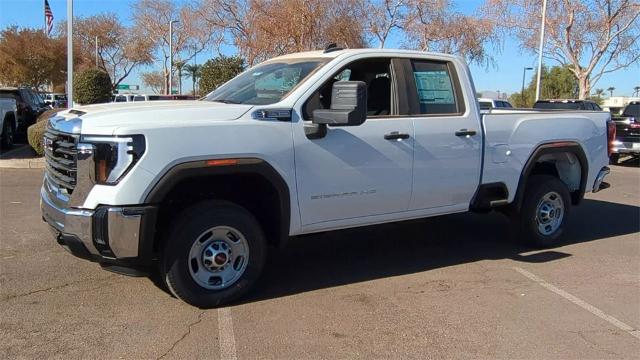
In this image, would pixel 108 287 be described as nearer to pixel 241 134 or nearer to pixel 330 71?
pixel 241 134

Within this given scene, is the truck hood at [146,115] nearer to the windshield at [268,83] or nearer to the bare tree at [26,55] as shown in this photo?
the windshield at [268,83]

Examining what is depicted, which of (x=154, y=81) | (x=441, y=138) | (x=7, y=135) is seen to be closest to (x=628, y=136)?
(x=441, y=138)

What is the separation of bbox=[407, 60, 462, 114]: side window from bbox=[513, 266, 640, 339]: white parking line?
1767 mm

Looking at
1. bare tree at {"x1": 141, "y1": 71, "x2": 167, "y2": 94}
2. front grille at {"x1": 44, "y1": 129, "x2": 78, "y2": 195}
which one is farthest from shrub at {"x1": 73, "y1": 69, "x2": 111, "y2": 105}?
bare tree at {"x1": 141, "y1": 71, "x2": 167, "y2": 94}

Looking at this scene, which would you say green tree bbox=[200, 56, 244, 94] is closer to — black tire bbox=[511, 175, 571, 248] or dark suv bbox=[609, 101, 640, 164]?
dark suv bbox=[609, 101, 640, 164]

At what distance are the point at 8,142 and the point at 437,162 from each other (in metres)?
13.5

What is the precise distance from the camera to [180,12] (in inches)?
1799

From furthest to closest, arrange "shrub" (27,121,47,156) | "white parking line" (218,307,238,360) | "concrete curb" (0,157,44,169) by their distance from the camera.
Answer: "shrub" (27,121,47,156), "concrete curb" (0,157,44,169), "white parking line" (218,307,238,360)

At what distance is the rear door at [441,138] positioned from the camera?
5.57m

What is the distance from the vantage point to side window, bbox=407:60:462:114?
5.71m

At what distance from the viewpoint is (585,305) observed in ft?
16.7

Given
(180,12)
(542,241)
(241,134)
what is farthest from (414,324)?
(180,12)

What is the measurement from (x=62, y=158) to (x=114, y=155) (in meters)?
0.66

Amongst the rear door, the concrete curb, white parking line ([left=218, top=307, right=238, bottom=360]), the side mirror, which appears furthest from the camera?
the concrete curb
